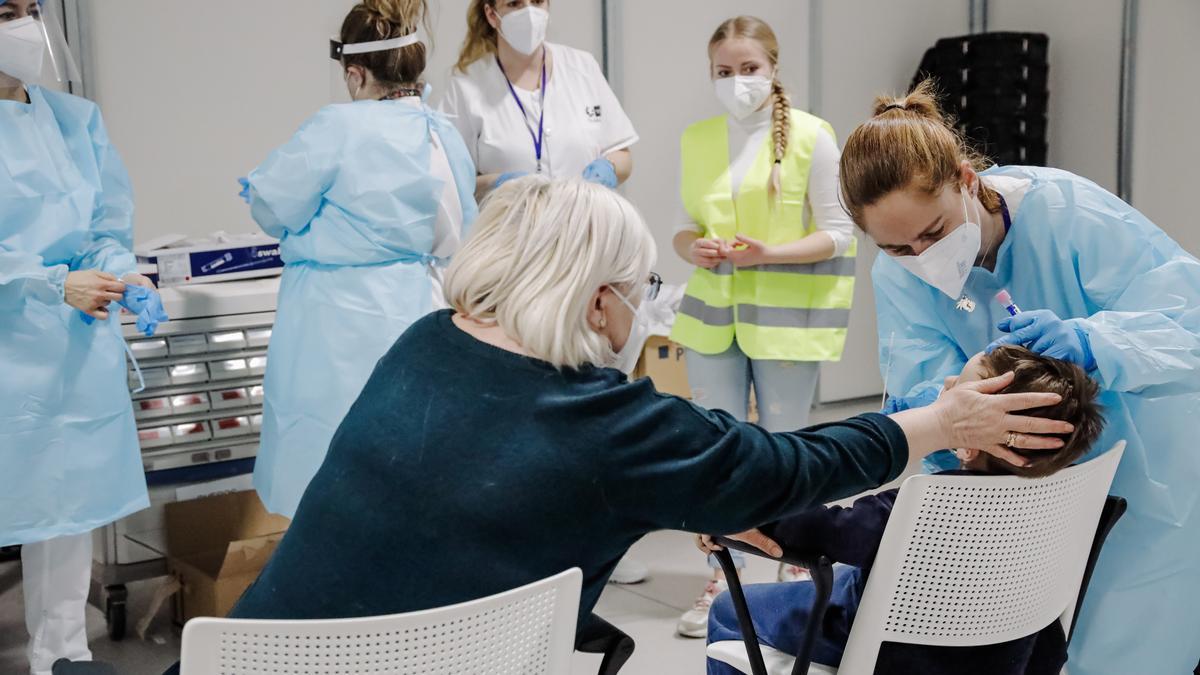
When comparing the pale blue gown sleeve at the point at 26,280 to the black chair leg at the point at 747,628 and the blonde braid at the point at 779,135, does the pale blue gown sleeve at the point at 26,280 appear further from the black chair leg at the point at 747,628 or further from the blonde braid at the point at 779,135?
the blonde braid at the point at 779,135

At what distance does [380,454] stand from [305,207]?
1.58m

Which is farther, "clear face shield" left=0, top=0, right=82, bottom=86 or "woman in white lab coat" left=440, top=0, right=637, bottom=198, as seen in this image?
"woman in white lab coat" left=440, top=0, right=637, bottom=198

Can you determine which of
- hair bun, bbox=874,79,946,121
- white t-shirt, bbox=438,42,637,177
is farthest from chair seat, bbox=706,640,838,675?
white t-shirt, bbox=438,42,637,177

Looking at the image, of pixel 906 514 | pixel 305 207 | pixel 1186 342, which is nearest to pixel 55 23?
pixel 305 207

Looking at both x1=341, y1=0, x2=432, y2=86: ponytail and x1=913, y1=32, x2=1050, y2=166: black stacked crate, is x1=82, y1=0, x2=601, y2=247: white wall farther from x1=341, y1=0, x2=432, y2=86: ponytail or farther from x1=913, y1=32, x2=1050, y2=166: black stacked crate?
x1=913, y1=32, x2=1050, y2=166: black stacked crate

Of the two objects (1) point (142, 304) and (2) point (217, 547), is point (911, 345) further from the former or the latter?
(2) point (217, 547)

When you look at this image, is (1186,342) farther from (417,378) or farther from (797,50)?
(797,50)

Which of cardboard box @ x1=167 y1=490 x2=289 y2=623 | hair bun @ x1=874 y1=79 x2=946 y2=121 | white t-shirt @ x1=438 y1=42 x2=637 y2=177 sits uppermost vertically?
hair bun @ x1=874 y1=79 x2=946 y2=121

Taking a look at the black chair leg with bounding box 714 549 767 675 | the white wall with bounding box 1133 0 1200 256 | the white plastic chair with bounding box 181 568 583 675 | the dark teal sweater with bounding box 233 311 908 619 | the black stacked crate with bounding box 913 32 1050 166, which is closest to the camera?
the white plastic chair with bounding box 181 568 583 675

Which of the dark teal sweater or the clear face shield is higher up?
the clear face shield

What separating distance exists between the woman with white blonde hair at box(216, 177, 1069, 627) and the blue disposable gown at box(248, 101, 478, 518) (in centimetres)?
136

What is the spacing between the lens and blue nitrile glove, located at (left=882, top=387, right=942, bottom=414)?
1.99 m

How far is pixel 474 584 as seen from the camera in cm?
132

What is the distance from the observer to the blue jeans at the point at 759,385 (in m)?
3.15
